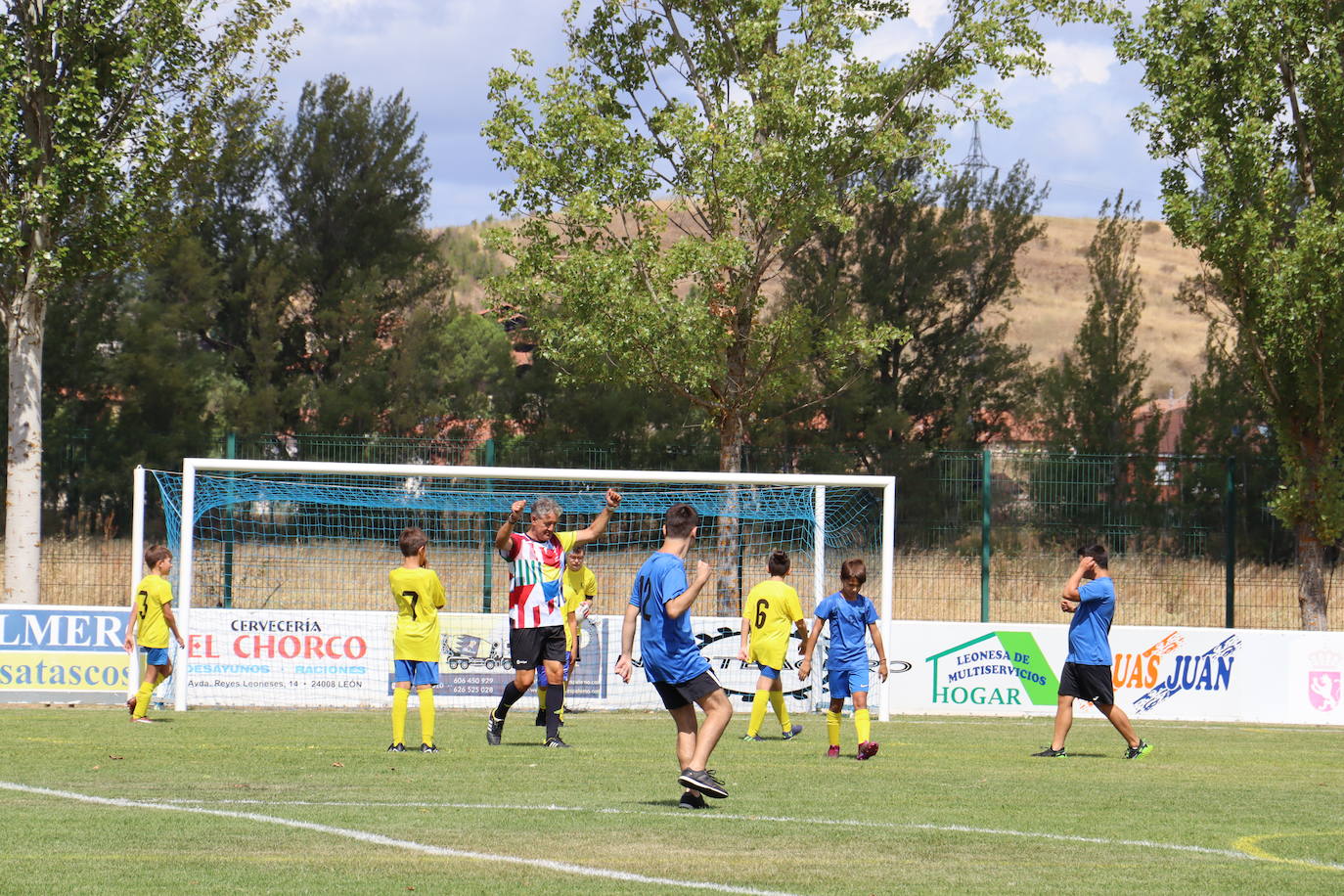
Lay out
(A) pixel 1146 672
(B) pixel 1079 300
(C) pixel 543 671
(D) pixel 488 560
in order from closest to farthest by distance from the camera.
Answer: (C) pixel 543 671 < (A) pixel 1146 672 < (D) pixel 488 560 < (B) pixel 1079 300

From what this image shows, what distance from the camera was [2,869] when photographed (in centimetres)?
670

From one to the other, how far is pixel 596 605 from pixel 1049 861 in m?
13.7

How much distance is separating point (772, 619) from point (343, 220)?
87.1 ft

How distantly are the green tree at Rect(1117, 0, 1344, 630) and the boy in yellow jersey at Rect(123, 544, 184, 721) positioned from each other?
650 inches

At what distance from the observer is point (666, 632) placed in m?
8.70

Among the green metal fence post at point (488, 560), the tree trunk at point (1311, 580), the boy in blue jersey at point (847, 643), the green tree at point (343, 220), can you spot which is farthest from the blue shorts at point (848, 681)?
the green tree at point (343, 220)

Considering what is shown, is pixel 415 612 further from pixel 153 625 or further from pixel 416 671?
pixel 153 625

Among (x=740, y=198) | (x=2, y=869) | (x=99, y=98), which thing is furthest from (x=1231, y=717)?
(x=99, y=98)

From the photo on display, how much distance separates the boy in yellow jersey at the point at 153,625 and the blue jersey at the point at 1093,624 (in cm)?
823

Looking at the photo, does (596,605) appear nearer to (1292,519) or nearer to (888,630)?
(888,630)

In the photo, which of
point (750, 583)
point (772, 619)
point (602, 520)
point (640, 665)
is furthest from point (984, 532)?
point (602, 520)

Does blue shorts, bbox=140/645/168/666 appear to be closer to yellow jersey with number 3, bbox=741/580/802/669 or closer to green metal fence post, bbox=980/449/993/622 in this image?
yellow jersey with number 3, bbox=741/580/802/669

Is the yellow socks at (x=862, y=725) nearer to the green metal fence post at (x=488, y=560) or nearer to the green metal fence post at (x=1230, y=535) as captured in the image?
the green metal fence post at (x=488, y=560)

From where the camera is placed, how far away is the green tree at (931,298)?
3591 centimetres
